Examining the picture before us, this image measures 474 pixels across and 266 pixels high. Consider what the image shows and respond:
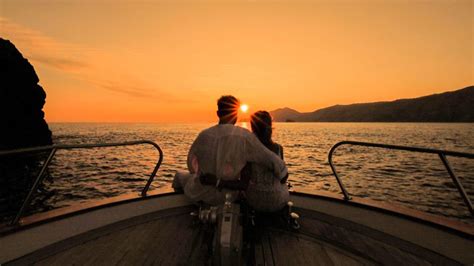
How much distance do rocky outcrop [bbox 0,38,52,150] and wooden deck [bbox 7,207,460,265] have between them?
49969 millimetres

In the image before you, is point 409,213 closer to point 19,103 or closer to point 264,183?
point 264,183

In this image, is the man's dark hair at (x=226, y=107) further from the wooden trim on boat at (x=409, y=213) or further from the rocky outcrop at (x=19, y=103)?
the rocky outcrop at (x=19, y=103)

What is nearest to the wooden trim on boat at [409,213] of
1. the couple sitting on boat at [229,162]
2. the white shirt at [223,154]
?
the couple sitting on boat at [229,162]

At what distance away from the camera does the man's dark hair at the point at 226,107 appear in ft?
7.95

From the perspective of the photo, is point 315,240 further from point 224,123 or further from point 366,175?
point 366,175

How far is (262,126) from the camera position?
9.72ft

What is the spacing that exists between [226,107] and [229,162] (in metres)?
0.53

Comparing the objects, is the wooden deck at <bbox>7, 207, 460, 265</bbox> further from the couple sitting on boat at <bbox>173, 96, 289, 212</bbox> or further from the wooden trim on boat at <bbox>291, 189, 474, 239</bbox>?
the wooden trim on boat at <bbox>291, 189, 474, 239</bbox>

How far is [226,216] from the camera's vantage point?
1971 millimetres

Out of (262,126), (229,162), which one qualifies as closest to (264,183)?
(262,126)

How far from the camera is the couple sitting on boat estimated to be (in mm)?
2254

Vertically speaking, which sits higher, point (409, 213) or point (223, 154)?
point (223, 154)

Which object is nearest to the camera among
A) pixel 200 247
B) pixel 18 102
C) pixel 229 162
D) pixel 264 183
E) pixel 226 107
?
pixel 229 162

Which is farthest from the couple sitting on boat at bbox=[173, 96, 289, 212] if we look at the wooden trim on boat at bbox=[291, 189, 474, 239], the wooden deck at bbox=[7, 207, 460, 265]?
the wooden trim on boat at bbox=[291, 189, 474, 239]
